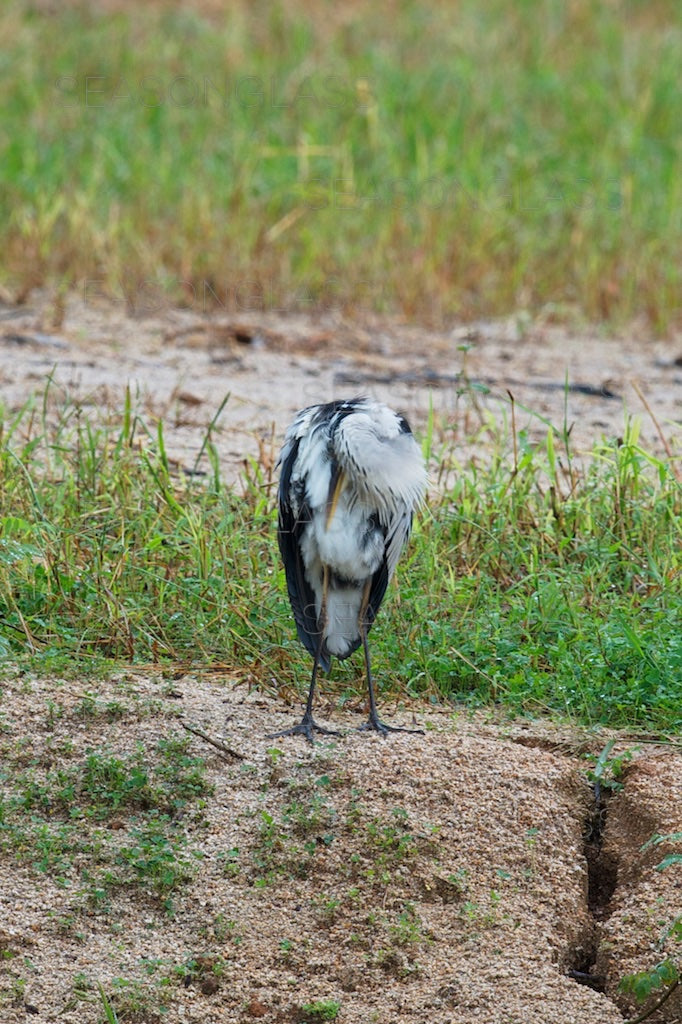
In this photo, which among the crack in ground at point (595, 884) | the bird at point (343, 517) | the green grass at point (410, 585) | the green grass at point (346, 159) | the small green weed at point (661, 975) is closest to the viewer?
the small green weed at point (661, 975)

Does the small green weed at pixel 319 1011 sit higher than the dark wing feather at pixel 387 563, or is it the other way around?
the dark wing feather at pixel 387 563

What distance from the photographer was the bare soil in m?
2.77

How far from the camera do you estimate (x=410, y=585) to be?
4.13 metres

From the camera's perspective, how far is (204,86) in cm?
962

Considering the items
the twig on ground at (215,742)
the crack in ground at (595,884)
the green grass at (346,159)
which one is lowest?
the crack in ground at (595,884)

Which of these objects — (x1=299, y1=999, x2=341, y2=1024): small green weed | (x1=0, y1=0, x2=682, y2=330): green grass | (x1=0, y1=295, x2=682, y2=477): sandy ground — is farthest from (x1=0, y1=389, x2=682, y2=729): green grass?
(x1=0, y1=0, x2=682, y2=330): green grass

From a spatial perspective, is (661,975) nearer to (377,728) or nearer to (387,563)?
(377,728)

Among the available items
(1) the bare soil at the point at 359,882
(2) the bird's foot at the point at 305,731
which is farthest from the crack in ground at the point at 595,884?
A: (2) the bird's foot at the point at 305,731

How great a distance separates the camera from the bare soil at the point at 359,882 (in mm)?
2771

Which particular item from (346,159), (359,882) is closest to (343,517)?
(359,882)

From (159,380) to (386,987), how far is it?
11.8 ft

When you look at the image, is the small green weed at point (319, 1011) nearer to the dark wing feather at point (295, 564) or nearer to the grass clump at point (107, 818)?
the grass clump at point (107, 818)

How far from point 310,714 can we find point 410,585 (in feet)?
2.84

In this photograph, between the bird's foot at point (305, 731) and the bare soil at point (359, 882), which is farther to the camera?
the bird's foot at point (305, 731)
